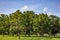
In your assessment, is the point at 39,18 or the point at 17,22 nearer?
the point at 17,22

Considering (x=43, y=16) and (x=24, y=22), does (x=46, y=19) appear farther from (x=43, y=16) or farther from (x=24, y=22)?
(x=24, y=22)

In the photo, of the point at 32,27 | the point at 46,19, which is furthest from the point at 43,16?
the point at 32,27

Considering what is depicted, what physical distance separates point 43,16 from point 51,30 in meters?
6.02

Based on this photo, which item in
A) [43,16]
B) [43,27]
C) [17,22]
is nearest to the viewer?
[17,22]

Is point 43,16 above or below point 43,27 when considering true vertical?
above

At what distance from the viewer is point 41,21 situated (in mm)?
62625

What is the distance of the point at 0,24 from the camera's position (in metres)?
62.7

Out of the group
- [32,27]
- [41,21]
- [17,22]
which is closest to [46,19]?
[41,21]

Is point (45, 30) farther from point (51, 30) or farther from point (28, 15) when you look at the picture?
point (28, 15)

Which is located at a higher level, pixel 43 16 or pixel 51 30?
pixel 43 16

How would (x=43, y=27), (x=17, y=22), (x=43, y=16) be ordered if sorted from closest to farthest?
1. (x=17, y=22)
2. (x=43, y=27)
3. (x=43, y=16)

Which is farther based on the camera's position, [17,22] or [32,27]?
[32,27]

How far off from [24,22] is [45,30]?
800 cm

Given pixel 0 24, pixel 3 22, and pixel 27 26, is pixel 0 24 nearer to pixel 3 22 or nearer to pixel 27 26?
pixel 3 22
